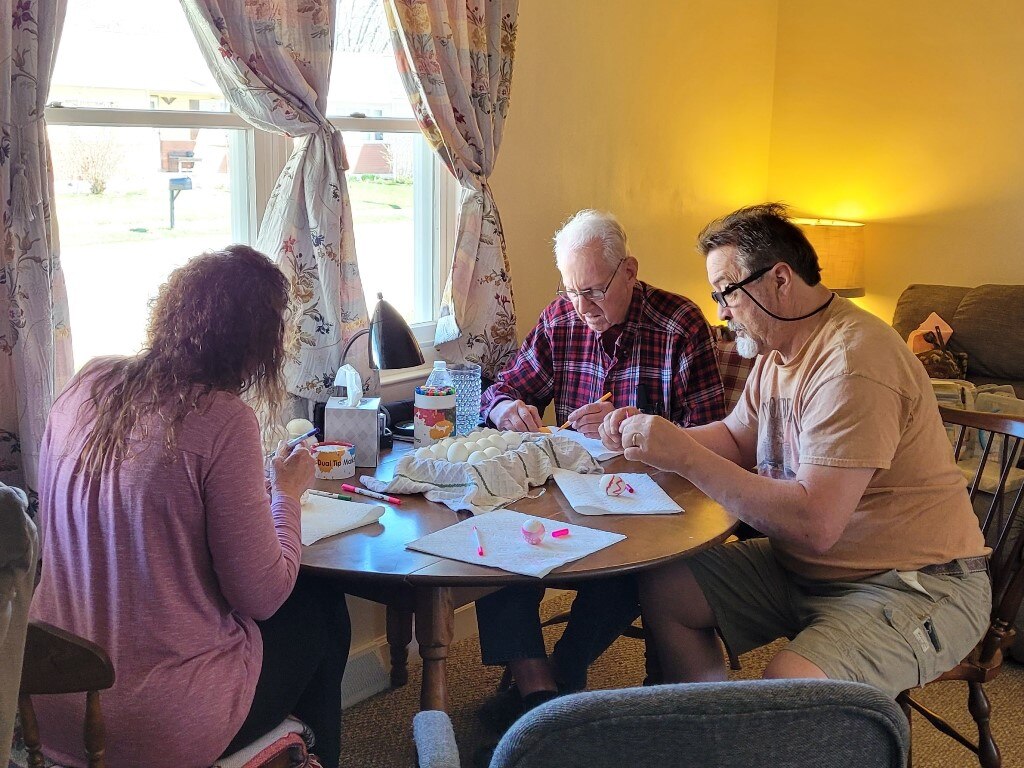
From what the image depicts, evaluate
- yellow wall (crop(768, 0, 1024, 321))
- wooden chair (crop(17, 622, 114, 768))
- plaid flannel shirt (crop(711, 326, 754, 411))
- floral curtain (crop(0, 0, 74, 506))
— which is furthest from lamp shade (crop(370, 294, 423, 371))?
yellow wall (crop(768, 0, 1024, 321))

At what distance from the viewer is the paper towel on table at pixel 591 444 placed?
220 cm

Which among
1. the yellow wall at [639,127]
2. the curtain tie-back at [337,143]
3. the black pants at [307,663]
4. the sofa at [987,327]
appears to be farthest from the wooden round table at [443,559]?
the sofa at [987,327]

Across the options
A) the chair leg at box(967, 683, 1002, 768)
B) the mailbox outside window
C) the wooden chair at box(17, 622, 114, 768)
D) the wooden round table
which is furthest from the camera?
the mailbox outside window

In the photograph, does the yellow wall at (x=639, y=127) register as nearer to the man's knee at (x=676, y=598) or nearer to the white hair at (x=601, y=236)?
the white hair at (x=601, y=236)

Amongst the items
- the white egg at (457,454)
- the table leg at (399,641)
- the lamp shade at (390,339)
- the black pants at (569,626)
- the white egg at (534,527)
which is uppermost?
the lamp shade at (390,339)

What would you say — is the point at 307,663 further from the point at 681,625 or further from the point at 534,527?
the point at 681,625

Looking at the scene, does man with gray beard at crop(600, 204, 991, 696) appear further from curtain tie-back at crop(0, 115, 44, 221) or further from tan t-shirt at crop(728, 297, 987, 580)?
curtain tie-back at crop(0, 115, 44, 221)

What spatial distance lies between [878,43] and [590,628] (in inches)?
130

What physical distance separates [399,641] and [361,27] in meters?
1.64

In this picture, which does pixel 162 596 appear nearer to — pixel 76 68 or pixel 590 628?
pixel 590 628

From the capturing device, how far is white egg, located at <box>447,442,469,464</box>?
6.72 feet

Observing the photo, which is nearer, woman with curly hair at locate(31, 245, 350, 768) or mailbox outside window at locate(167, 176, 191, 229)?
woman with curly hair at locate(31, 245, 350, 768)

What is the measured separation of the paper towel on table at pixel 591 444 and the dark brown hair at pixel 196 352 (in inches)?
32.3

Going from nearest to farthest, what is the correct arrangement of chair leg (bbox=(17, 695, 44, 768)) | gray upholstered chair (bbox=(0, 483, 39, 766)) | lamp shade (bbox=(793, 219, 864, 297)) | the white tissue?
gray upholstered chair (bbox=(0, 483, 39, 766)) < chair leg (bbox=(17, 695, 44, 768)) < the white tissue < lamp shade (bbox=(793, 219, 864, 297))
